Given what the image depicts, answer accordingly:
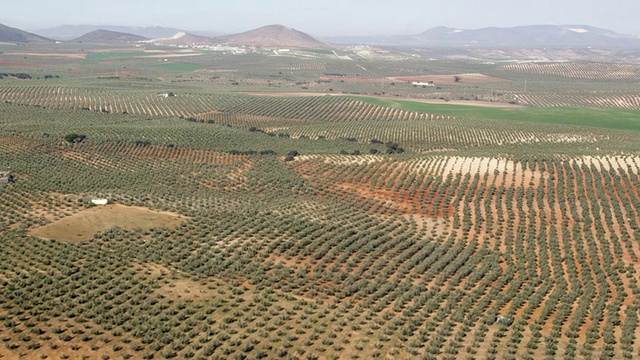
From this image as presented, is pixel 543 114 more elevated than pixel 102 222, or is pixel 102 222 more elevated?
pixel 102 222

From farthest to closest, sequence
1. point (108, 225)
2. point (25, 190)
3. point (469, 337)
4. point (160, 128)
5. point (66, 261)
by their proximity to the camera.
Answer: point (160, 128) < point (25, 190) < point (108, 225) < point (66, 261) < point (469, 337)

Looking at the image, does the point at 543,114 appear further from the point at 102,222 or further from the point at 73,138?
the point at 102,222

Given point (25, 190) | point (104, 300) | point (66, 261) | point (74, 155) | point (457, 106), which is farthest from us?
point (457, 106)

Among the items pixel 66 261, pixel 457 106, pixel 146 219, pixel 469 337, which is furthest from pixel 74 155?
pixel 457 106

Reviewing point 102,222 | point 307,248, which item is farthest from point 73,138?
point 307,248

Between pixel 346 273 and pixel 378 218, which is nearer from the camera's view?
pixel 346 273

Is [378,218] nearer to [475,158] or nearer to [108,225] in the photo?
[108,225]

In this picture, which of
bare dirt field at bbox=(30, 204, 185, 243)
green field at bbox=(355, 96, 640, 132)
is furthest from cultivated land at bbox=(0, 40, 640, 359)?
green field at bbox=(355, 96, 640, 132)

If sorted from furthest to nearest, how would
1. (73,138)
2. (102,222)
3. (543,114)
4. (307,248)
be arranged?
(543,114) → (73,138) → (102,222) → (307,248)

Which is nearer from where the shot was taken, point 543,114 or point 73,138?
point 73,138
